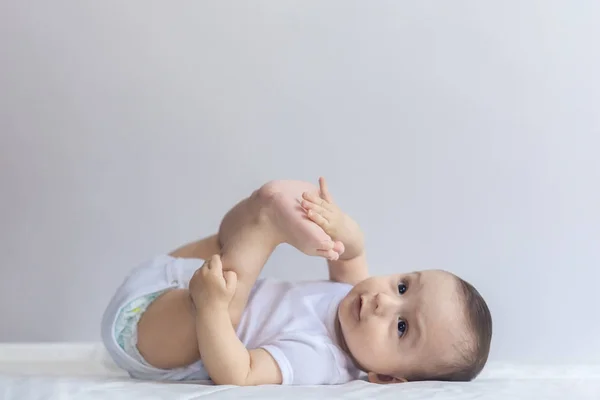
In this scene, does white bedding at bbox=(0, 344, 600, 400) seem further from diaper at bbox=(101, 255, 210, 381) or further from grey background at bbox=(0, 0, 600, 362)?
grey background at bbox=(0, 0, 600, 362)

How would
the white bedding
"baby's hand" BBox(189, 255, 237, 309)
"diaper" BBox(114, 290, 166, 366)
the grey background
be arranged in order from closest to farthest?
the white bedding
"baby's hand" BBox(189, 255, 237, 309)
"diaper" BBox(114, 290, 166, 366)
the grey background

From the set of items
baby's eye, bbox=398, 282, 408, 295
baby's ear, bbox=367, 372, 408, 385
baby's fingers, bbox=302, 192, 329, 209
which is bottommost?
baby's ear, bbox=367, 372, 408, 385

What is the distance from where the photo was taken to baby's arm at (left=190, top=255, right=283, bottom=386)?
0.91 meters

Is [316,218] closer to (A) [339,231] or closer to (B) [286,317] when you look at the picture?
(A) [339,231]

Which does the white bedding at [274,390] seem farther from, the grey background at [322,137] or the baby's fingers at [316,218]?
the grey background at [322,137]

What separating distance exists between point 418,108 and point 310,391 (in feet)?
2.60

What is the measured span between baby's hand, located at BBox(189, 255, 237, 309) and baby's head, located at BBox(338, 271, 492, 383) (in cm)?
24

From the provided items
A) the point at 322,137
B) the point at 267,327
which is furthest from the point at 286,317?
the point at 322,137

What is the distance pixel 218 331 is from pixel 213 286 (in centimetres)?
6

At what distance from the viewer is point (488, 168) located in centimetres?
149

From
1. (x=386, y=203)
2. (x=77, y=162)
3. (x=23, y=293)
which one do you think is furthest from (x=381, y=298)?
(x=23, y=293)

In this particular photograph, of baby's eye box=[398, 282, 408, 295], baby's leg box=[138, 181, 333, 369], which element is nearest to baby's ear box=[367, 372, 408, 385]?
baby's eye box=[398, 282, 408, 295]

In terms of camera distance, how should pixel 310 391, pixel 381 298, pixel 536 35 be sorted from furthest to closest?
1. pixel 536 35
2. pixel 381 298
3. pixel 310 391

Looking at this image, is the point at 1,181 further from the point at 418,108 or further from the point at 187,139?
the point at 418,108
